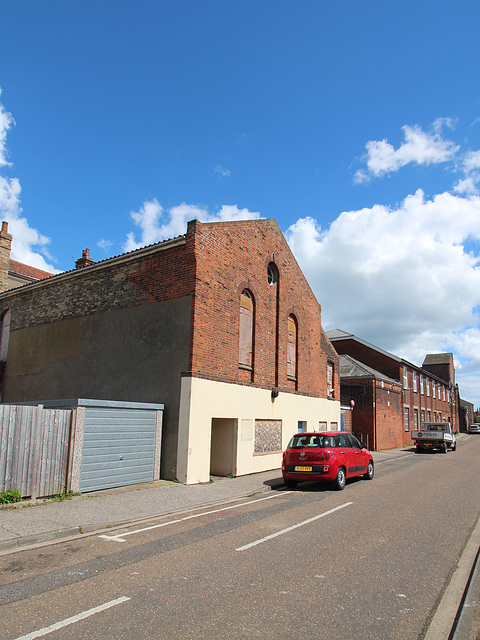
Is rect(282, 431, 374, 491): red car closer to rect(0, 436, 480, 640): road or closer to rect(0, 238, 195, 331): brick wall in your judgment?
rect(0, 436, 480, 640): road

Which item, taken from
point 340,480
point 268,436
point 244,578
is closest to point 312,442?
point 340,480

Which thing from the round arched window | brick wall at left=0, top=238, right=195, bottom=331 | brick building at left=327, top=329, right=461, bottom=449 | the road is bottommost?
the road

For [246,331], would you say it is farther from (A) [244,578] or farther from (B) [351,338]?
(B) [351,338]

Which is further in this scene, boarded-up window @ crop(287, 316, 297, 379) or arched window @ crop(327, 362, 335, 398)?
arched window @ crop(327, 362, 335, 398)

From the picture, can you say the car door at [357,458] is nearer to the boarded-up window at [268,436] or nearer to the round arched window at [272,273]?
the boarded-up window at [268,436]

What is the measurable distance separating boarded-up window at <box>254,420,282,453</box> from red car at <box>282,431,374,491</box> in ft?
9.71

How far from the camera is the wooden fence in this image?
913 cm

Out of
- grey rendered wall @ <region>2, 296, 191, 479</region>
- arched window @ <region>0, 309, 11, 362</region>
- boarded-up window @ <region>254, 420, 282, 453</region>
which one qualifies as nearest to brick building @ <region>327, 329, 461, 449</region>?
boarded-up window @ <region>254, 420, 282, 453</region>

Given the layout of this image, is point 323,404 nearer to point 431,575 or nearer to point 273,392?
point 273,392

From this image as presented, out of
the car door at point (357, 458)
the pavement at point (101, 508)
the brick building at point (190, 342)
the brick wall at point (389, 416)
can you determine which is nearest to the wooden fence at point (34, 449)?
the pavement at point (101, 508)

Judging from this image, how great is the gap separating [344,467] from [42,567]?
8901 millimetres

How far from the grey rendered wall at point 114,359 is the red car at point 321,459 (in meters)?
3.28

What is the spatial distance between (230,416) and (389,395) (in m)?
21.8

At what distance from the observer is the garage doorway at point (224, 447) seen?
Answer: 48.2 ft
